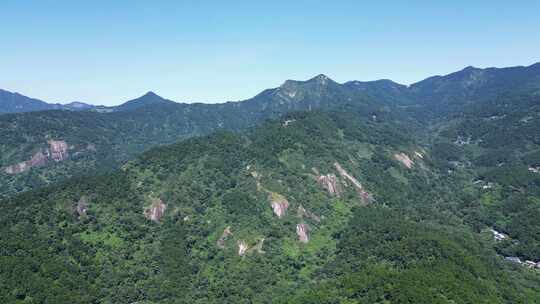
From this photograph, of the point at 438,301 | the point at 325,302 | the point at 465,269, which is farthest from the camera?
the point at 465,269

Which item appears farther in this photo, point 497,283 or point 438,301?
point 497,283

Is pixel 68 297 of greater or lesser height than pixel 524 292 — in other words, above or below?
above

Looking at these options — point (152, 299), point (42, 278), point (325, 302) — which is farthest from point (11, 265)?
point (325, 302)

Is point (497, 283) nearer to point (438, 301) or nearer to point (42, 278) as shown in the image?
point (438, 301)

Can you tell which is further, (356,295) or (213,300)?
(213,300)

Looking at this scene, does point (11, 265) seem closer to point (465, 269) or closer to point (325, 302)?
point (325, 302)

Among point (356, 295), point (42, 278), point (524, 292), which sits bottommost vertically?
point (524, 292)

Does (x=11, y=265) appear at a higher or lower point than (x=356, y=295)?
higher

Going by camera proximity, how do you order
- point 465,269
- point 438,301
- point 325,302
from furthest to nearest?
point 465,269
point 325,302
point 438,301

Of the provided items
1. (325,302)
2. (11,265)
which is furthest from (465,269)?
(11,265)
